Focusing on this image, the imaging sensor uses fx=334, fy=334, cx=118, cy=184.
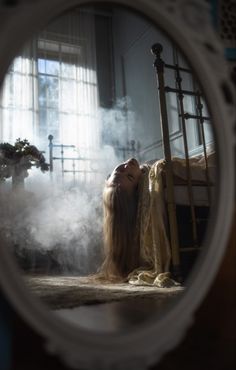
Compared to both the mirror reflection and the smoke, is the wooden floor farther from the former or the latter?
the smoke

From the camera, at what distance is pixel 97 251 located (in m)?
2.72

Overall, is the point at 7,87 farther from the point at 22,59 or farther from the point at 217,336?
the point at 217,336

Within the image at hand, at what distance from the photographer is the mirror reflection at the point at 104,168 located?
1.58 m

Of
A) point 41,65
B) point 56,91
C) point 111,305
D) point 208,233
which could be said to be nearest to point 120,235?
point 111,305

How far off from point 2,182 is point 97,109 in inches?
69.0

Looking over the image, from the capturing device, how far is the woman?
163 cm

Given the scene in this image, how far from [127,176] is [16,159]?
3.75 ft

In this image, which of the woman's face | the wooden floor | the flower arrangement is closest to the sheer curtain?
the flower arrangement

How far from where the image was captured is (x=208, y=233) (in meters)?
0.79

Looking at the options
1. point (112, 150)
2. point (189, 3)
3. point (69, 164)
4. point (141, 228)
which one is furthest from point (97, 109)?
point (189, 3)

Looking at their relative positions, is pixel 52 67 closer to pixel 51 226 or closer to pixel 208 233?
pixel 51 226

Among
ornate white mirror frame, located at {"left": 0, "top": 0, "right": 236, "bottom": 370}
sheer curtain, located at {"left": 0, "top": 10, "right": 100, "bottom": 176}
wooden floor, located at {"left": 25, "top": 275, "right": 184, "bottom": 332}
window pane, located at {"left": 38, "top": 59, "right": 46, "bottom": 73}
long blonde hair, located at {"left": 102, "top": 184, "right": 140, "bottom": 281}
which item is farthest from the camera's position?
window pane, located at {"left": 38, "top": 59, "right": 46, "bottom": 73}

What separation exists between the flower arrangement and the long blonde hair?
41.2 inches

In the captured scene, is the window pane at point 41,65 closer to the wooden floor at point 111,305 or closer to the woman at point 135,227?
the woman at point 135,227
